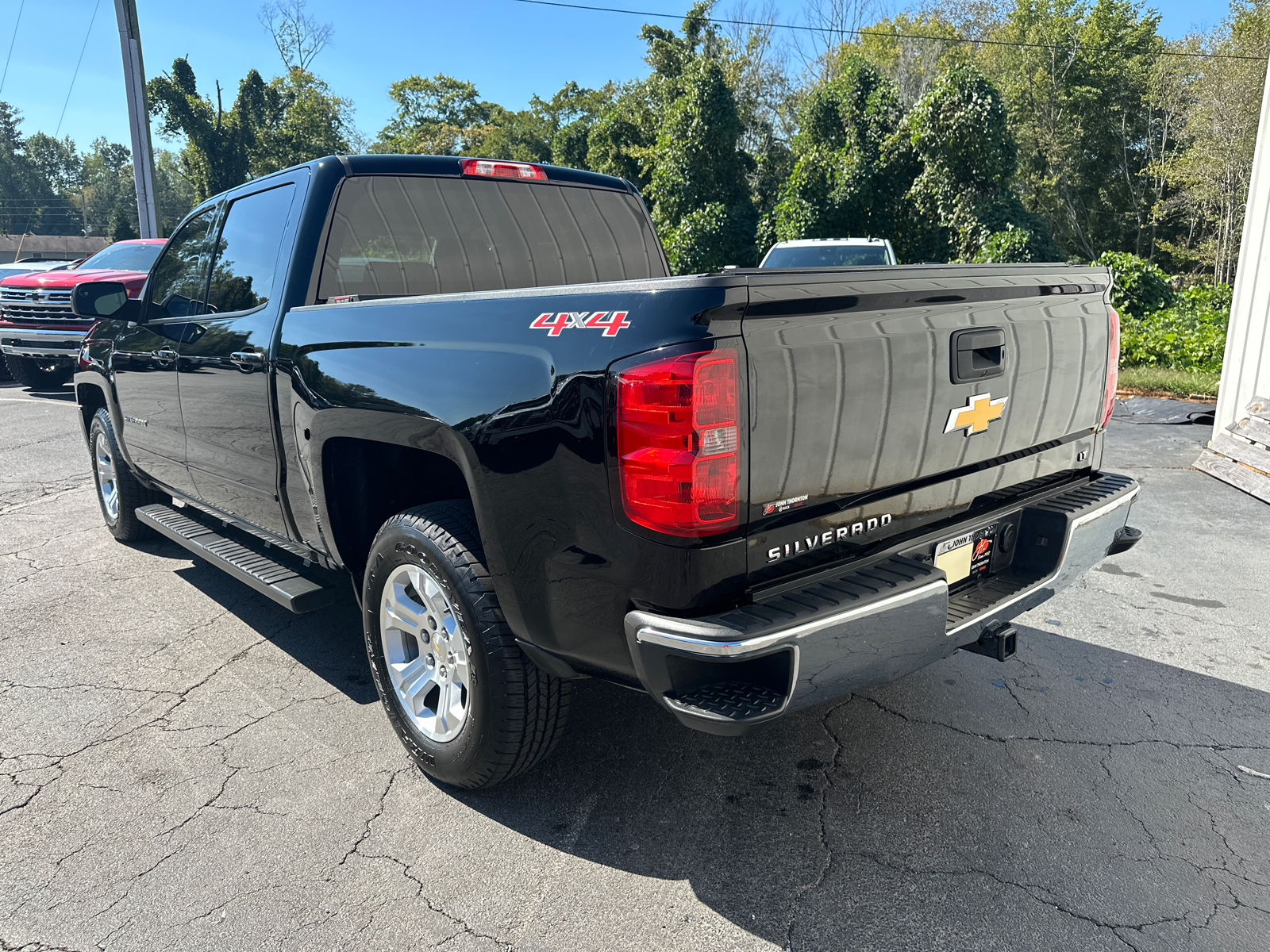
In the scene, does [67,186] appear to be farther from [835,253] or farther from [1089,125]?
[835,253]

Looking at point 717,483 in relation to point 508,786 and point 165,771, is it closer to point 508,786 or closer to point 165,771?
point 508,786

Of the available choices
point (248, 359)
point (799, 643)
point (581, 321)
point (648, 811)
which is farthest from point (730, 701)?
point (248, 359)

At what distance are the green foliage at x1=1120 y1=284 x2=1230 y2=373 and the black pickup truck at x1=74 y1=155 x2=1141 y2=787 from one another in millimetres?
10356

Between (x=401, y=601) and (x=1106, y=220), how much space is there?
140 ft

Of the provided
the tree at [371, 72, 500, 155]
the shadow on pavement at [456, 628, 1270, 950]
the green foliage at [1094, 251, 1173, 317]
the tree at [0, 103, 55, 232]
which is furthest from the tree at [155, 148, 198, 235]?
the shadow on pavement at [456, 628, 1270, 950]

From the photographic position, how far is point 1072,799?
2721 millimetres

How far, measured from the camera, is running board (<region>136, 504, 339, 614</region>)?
3.28 metres

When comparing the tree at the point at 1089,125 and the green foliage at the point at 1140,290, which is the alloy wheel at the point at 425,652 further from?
the tree at the point at 1089,125

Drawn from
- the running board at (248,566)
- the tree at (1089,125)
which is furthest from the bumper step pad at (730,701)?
the tree at (1089,125)

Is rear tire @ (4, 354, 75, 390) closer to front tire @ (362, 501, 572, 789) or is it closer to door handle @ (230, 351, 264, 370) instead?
door handle @ (230, 351, 264, 370)

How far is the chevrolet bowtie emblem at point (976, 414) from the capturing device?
252cm

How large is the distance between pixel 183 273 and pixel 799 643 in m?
3.89

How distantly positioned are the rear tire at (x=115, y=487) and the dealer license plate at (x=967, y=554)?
4.59 m

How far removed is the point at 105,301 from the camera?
462cm
